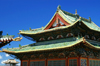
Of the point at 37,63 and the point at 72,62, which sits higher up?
the point at 72,62

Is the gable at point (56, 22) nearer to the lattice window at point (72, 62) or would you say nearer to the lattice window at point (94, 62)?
the lattice window at point (72, 62)

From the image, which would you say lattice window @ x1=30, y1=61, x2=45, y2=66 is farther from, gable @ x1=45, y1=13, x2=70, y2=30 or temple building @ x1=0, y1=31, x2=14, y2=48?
gable @ x1=45, y1=13, x2=70, y2=30

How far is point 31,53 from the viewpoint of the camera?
98.5ft

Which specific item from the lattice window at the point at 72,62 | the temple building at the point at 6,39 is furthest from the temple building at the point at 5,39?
the lattice window at the point at 72,62

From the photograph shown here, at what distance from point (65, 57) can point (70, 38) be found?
12.3 ft

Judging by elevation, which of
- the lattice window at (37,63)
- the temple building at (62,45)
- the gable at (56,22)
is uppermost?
the gable at (56,22)

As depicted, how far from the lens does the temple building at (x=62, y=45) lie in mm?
24688

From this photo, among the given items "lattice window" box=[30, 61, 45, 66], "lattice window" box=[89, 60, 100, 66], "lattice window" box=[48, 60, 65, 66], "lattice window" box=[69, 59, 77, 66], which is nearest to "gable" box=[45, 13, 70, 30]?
"lattice window" box=[30, 61, 45, 66]

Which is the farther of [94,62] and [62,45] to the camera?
[94,62]

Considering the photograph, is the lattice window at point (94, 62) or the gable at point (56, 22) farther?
the gable at point (56, 22)

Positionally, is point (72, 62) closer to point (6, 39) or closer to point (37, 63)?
point (37, 63)

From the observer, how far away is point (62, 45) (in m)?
26.0

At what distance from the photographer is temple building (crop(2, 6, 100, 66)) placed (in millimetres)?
24688

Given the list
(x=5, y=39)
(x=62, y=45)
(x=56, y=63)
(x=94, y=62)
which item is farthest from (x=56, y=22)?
(x=5, y=39)
